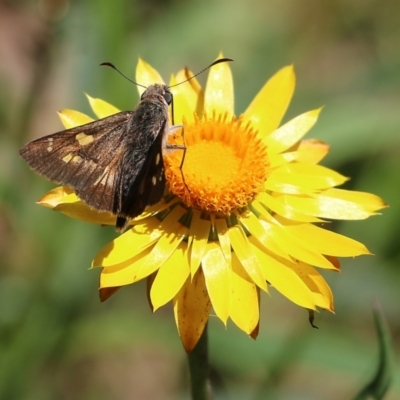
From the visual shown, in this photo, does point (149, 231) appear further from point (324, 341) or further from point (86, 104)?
point (86, 104)

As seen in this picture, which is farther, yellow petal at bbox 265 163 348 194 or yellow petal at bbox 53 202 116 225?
yellow petal at bbox 265 163 348 194

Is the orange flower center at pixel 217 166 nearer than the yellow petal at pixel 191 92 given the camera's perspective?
Yes

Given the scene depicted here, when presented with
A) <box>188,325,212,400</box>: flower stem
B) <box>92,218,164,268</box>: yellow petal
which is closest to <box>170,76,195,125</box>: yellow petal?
<box>92,218,164,268</box>: yellow petal

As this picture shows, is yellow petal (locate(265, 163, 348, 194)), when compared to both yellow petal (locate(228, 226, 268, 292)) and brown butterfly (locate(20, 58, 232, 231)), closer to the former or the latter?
yellow petal (locate(228, 226, 268, 292))

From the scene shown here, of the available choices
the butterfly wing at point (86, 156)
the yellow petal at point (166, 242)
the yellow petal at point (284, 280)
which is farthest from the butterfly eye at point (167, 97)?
the yellow petal at point (284, 280)

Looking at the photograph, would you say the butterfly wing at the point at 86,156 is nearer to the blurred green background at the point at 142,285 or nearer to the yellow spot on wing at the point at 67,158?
the yellow spot on wing at the point at 67,158

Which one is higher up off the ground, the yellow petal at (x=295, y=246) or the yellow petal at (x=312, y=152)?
the yellow petal at (x=312, y=152)

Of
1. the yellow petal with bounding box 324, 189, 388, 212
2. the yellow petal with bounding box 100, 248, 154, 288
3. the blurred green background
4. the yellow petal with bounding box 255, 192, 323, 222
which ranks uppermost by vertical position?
the yellow petal with bounding box 324, 189, 388, 212
